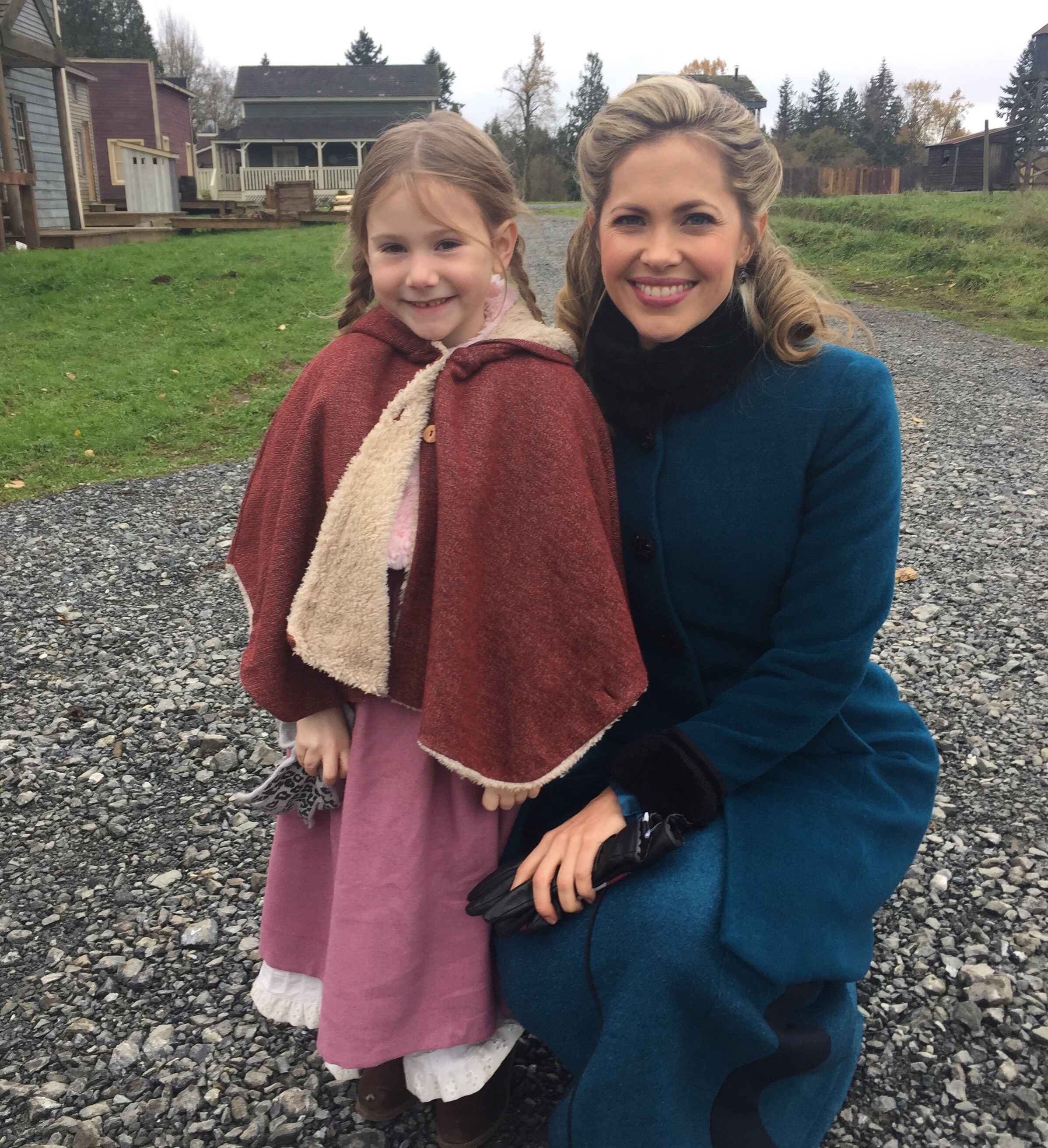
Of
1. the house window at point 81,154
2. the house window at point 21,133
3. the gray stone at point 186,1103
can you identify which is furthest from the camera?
the house window at point 81,154

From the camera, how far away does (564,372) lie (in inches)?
76.4

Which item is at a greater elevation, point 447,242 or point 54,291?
point 447,242

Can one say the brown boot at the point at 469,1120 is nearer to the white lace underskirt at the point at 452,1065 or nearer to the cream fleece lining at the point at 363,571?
the white lace underskirt at the point at 452,1065

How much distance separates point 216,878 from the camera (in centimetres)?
318

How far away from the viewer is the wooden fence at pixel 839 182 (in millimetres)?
29969

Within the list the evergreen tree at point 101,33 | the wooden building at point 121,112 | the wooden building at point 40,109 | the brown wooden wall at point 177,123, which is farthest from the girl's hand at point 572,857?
the evergreen tree at point 101,33

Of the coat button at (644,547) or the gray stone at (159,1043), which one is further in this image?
the gray stone at (159,1043)

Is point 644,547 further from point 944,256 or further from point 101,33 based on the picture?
point 101,33

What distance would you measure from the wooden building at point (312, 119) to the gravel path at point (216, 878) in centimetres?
3816

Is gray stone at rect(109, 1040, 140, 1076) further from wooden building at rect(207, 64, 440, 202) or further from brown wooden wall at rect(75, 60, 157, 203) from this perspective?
wooden building at rect(207, 64, 440, 202)

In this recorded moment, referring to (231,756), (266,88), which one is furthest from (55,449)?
(266,88)

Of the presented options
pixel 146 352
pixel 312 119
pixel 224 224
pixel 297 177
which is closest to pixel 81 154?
pixel 224 224

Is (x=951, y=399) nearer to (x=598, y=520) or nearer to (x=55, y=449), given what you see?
(x=55, y=449)

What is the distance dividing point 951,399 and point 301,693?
8603 mm
